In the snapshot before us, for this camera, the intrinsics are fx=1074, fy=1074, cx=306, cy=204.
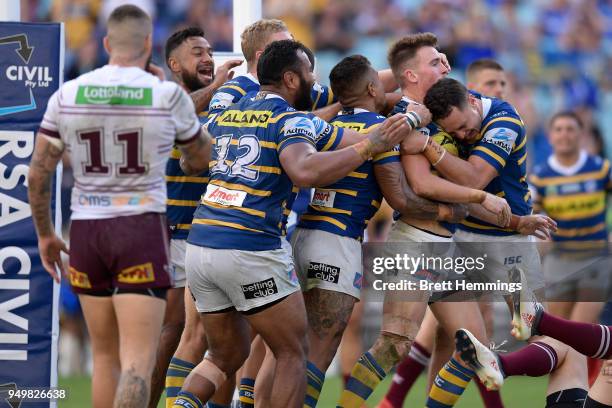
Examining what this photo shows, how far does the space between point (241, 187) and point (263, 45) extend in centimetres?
160

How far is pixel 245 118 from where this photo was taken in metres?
6.38

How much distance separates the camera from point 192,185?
25.0 ft

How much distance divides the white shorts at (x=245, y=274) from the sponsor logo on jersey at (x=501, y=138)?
1.80 m

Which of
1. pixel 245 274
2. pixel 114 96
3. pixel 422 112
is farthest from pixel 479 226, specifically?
pixel 114 96

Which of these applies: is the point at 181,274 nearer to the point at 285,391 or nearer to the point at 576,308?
the point at 285,391

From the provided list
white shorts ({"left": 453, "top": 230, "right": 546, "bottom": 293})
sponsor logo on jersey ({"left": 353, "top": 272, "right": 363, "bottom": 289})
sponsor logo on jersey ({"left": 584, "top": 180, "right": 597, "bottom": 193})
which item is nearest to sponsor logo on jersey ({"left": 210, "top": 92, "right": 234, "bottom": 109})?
sponsor logo on jersey ({"left": 353, "top": 272, "right": 363, "bottom": 289})

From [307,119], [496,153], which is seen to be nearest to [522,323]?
[496,153]

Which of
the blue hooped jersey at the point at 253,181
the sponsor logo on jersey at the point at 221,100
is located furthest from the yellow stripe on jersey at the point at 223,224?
the sponsor logo on jersey at the point at 221,100

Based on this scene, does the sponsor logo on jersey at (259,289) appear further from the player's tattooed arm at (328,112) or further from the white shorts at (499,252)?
the white shorts at (499,252)

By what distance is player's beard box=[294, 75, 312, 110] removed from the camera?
6.56 meters

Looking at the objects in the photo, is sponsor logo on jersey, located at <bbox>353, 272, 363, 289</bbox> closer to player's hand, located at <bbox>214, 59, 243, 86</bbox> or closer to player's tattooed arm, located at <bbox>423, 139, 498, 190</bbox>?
player's tattooed arm, located at <bbox>423, 139, 498, 190</bbox>

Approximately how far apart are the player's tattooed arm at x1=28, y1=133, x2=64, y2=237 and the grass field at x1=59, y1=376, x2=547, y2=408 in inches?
176

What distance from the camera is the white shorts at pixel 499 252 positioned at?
7691 millimetres

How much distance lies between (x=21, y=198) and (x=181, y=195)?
110cm
